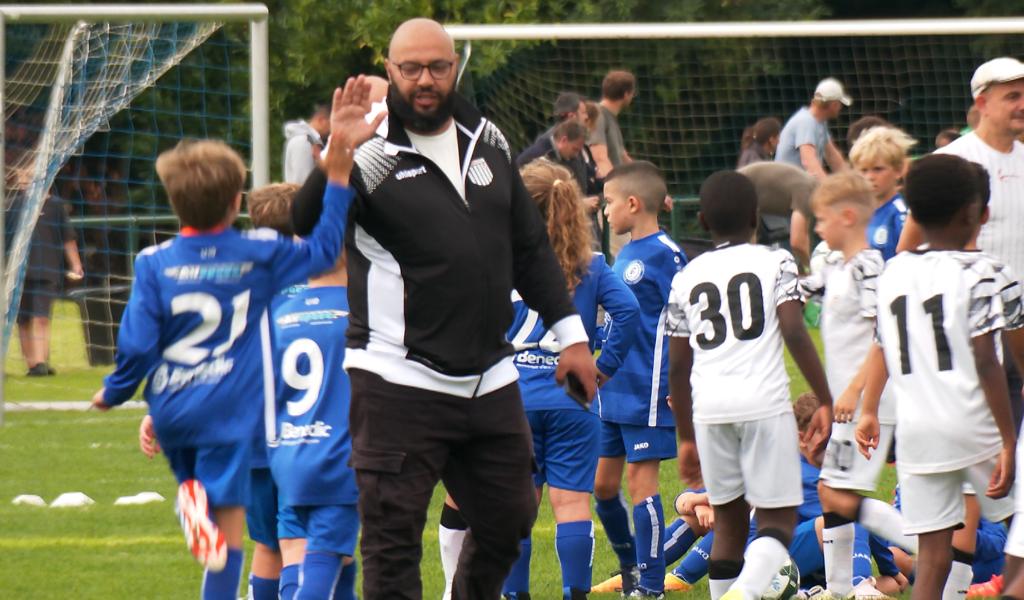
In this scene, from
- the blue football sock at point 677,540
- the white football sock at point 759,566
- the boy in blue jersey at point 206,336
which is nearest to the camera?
the boy in blue jersey at point 206,336

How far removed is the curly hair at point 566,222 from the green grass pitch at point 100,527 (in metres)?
1.45

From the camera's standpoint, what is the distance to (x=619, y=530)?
730cm

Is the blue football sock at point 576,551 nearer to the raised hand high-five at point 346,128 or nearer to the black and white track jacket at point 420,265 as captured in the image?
the black and white track jacket at point 420,265

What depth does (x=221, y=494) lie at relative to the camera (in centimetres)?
542

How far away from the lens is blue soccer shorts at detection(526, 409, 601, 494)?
22.2ft

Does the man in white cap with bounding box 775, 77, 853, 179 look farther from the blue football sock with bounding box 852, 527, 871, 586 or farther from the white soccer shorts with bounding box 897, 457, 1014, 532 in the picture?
the white soccer shorts with bounding box 897, 457, 1014, 532

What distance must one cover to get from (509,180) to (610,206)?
81.5 inches

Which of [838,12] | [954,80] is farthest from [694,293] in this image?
[838,12]

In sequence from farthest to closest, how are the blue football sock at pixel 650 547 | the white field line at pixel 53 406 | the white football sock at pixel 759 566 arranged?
the white field line at pixel 53 406, the blue football sock at pixel 650 547, the white football sock at pixel 759 566

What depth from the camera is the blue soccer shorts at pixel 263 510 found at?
6.18m

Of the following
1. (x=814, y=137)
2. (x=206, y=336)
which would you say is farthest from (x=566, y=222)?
(x=814, y=137)

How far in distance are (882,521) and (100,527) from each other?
4.08m

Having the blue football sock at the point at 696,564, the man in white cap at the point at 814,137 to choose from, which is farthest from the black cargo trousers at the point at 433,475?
the man in white cap at the point at 814,137

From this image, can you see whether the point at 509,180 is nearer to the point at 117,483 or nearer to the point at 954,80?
the point at 117,483
